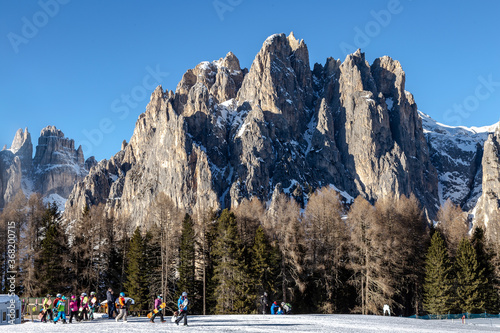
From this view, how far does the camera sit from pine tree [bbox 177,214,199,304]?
185ft

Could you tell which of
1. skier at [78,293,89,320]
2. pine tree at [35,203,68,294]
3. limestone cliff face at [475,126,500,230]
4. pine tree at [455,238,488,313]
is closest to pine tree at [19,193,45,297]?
pine tree at [35,203,68,294]

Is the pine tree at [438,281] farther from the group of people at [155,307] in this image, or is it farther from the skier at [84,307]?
the skier at [84,307]

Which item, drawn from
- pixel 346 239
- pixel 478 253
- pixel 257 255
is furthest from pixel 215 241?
pixel 478 253

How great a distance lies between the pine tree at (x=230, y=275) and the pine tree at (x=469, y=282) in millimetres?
23917

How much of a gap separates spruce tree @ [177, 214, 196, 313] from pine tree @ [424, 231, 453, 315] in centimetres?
2675

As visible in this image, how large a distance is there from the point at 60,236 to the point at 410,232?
42488 mm

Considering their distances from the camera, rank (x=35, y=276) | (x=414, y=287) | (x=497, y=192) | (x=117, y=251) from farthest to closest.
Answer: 1. (x=497, y=192)
2. (x=117, y=251)
3. (x=414, y=287)
4. (x=35, y=276)

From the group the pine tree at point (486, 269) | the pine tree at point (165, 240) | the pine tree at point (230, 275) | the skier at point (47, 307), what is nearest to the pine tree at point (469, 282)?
the pine tree at point (486, 269)

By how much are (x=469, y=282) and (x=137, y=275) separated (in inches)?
1498

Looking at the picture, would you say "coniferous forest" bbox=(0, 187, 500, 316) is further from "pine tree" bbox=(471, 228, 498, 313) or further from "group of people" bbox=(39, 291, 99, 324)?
"group of people" bbox=(39, 291, 99, 324)

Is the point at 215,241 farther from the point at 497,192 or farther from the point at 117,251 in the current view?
the point at 497,192

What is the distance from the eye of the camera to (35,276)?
5119cm

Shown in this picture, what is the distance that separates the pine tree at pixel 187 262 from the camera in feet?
185

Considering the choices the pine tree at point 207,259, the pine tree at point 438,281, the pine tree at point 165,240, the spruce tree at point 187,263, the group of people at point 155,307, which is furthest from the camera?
the spruce tree at point 187,263
